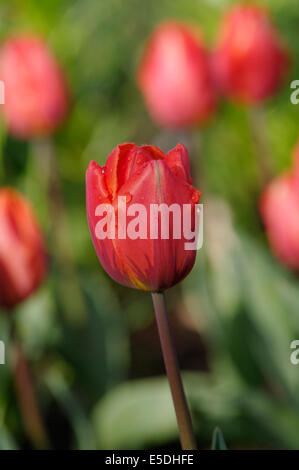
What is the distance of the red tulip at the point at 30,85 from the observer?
0.84 metres

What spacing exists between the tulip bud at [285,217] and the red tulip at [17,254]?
9.7 inches

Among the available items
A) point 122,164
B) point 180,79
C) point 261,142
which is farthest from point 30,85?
point 122,164

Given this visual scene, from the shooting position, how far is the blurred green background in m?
0.66

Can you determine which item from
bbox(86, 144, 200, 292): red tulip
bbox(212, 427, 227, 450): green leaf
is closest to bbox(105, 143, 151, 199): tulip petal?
bbox(86, 144, 200, 292): red tulip

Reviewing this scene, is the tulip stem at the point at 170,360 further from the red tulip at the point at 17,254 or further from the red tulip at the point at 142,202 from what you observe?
the red tulip at the point at 17,254

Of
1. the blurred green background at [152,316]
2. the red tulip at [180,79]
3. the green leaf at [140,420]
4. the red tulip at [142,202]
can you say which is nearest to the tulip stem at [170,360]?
the red tulip at [142,202]

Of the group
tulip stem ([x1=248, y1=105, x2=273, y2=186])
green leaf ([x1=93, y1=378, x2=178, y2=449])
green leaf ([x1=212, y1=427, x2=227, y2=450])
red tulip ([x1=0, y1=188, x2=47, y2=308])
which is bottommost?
green leaf ([x1=93, y1=378, x2=178, y2=449])

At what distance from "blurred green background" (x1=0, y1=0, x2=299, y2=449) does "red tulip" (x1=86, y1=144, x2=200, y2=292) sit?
24 cm

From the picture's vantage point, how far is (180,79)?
2.69 ft

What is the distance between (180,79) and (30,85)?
0.20m

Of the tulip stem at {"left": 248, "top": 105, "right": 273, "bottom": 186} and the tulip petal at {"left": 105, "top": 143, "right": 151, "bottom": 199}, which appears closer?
the tulip petal at {"left": 105, "top": 143, "right": 151, "bottom": 199}

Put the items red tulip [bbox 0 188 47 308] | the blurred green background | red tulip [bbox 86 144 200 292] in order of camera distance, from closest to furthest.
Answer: red tulip [bbox 86 144 200 292] → red tulip [bbox 0 188 47 308] → the blurred green background

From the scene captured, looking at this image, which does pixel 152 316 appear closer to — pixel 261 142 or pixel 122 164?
pixel 261 142

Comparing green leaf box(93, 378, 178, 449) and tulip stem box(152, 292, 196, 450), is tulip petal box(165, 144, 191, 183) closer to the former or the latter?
tulip stem box(152, 292, 196, 450)
